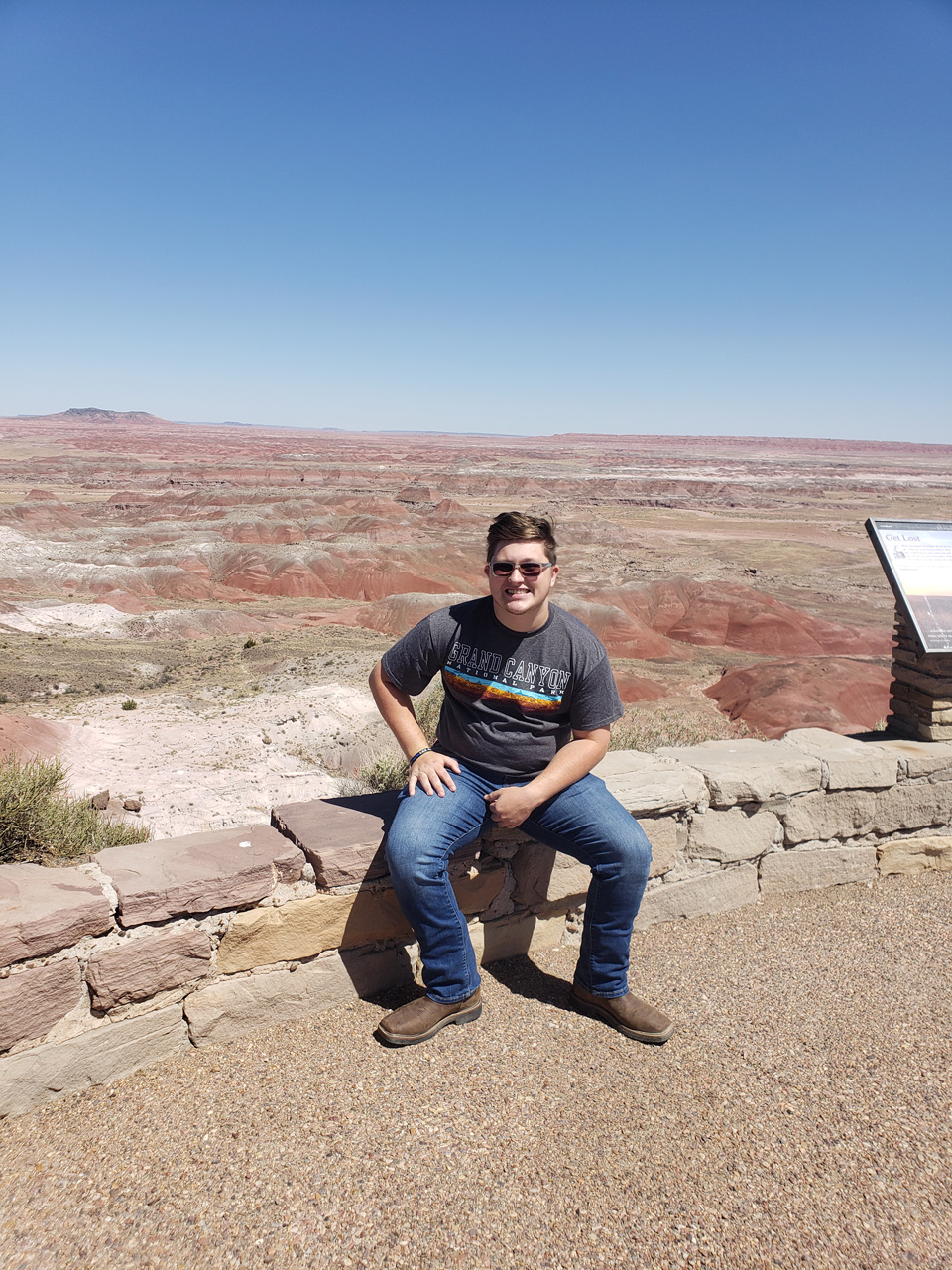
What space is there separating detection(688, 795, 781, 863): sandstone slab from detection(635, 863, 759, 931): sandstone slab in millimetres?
93

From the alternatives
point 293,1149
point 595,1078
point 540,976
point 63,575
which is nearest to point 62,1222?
point 293,1149

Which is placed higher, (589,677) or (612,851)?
(589,677)

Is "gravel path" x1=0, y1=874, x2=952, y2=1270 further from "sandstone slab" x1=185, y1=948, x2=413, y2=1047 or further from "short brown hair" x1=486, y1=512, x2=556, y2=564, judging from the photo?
"short brown hair" x1=486, y1=512, x2=556, y2=564

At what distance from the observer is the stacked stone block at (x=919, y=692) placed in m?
4.61

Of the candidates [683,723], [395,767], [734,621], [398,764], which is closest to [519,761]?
[395,767]

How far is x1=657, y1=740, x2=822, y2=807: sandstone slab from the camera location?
385 centimetres

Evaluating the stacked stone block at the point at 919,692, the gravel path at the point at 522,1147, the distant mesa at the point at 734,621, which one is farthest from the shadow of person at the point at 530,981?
the distant mesa at the point at 734,621

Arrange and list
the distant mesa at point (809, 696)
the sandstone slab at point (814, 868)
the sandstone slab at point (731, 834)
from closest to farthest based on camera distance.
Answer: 1. the sandstone slab at point (731, 834)
2. the sandstone slab at point (814, 868)
3. the distant mesa at point (809, 696)

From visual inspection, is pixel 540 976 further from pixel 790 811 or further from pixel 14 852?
pixel 14 852

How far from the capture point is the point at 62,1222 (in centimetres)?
202

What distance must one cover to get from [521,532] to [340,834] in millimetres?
1368

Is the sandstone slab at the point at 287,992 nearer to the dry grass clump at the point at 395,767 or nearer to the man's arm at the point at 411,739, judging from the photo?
the man's arm at the point at 411,739

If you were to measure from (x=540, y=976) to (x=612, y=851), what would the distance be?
2.73 ft

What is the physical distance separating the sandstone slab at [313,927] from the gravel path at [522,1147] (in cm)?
27
